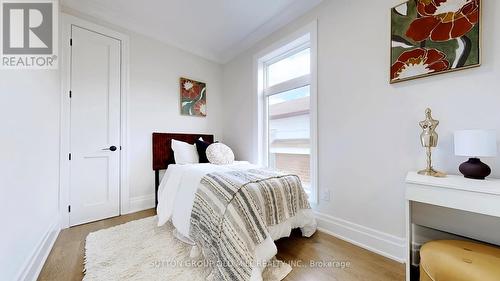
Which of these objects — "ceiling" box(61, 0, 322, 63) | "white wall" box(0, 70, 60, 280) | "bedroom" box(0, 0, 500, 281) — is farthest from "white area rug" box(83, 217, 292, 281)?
"ceiling" box(61, 0, 322, 63)

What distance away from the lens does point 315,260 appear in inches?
64.7

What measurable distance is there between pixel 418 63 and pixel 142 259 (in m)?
2.73

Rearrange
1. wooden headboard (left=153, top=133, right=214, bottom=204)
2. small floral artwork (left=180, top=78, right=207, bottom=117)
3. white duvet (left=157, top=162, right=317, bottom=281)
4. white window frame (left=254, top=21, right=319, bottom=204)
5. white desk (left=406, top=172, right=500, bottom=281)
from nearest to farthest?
white desk (left=406, top=172, right=500, bottom=281) → white duvet (left=157, top=162, right=317, bottom=281) → white window frame (left=254, top=21, right=319, bottom=204) → wooden headboard (left=153, top=133, right=214, bottom=204) → small floral artwork (left=180, top=78, right=207, bottom=117)

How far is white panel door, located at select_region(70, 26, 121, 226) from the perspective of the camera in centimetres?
237

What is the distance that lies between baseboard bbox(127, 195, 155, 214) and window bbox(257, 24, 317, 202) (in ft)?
5.97

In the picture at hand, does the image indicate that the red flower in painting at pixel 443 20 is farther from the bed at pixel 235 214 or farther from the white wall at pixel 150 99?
the white wall at pixel 150 99

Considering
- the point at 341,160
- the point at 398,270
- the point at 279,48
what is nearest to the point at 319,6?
the point at 279,48

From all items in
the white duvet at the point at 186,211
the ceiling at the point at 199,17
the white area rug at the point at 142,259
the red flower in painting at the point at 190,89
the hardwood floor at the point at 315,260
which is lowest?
the hardwood floor at the point at 315,260

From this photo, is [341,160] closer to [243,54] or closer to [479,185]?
[479,185]

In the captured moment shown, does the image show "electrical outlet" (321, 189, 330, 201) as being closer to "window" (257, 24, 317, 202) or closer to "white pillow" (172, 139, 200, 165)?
"window" (257, 24, 317, 202)

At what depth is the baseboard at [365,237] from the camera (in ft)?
5.41

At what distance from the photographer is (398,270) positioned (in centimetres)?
151

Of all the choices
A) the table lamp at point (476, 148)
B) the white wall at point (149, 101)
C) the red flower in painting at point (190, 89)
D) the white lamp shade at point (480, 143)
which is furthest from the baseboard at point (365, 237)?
the red flower in painting at point (190, 89)

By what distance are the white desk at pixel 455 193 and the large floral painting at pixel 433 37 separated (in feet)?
2.70
